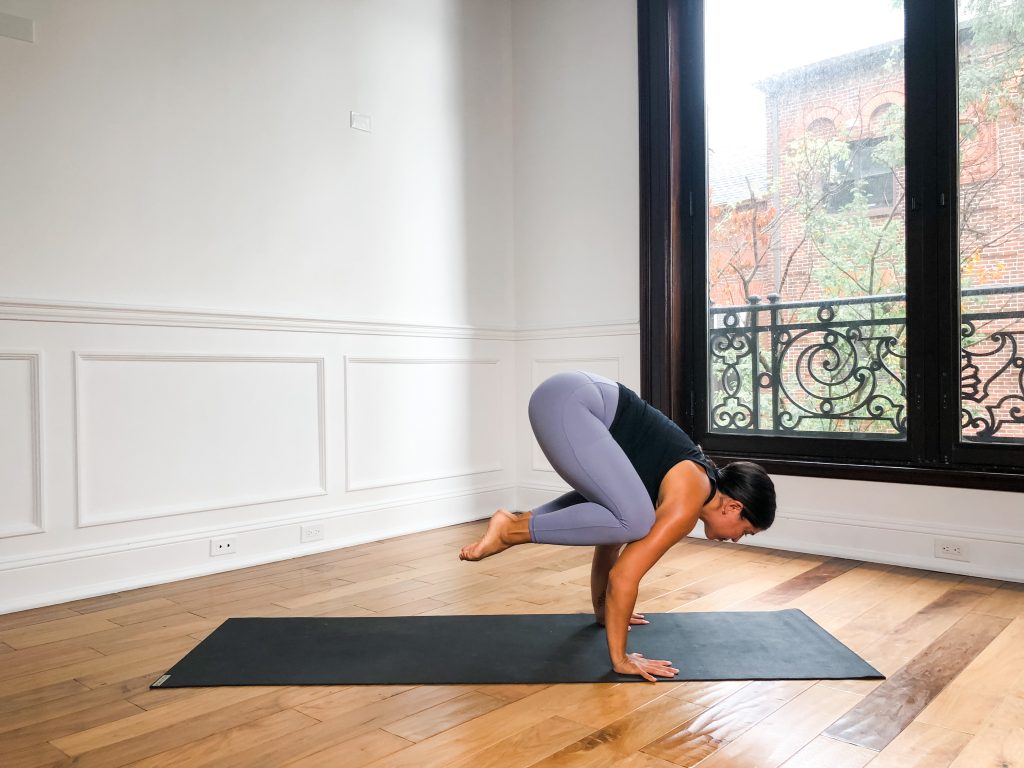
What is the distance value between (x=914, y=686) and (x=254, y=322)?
2808 mm

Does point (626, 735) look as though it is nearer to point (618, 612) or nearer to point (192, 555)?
point (618, 612)

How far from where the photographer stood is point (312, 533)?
3.66 meters

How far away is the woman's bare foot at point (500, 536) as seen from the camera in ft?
7.07

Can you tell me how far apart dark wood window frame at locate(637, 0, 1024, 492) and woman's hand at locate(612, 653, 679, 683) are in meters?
1.77

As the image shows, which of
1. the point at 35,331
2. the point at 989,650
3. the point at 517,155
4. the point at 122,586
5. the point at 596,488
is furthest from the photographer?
the point at 517,155

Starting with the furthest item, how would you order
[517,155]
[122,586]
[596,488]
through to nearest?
[517,155] → [122,586] → [596,488]

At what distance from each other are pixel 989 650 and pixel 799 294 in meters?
1.84

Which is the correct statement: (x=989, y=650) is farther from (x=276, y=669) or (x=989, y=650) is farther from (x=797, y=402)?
(x=276, y=669)

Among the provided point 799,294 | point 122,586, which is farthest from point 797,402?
point 122,586

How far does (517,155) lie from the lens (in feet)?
15.7

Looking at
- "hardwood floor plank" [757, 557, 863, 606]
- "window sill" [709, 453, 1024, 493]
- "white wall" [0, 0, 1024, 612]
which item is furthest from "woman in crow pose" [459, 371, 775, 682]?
"white wall" [0, 0, 1024, 612]

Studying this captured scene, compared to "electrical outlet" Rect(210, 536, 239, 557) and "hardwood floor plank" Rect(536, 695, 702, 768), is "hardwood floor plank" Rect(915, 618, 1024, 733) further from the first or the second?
"electrical outlet" Rect(210, 536, 239, 557)

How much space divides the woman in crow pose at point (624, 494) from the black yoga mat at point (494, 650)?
0.60 ft

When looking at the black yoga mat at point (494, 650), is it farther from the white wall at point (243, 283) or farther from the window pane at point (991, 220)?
the window pane at point (991, 220)
